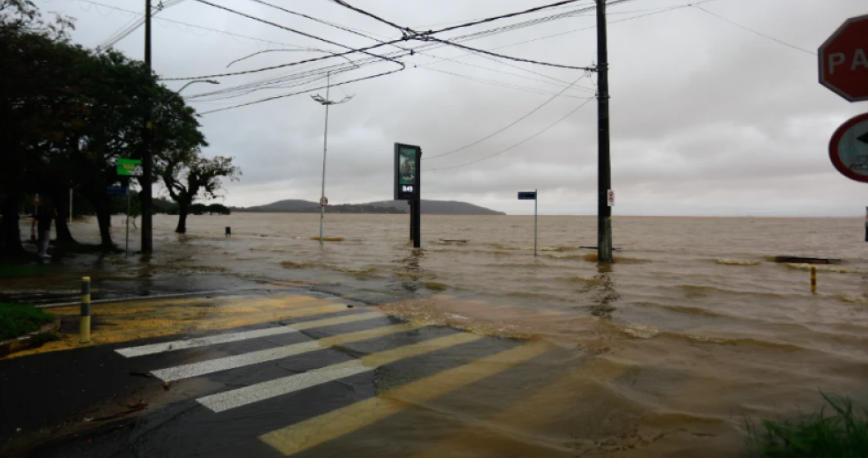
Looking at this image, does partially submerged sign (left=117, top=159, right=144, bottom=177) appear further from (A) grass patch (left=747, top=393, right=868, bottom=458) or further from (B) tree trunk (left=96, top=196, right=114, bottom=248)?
(A) grass patch (left=747, top=393, right=868, bottom=458)

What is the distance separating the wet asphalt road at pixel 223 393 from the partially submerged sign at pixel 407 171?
20.8 m

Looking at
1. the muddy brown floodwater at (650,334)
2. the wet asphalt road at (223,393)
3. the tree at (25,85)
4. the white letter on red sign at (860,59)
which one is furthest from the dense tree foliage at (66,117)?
the white letter on red sign at (860,59)

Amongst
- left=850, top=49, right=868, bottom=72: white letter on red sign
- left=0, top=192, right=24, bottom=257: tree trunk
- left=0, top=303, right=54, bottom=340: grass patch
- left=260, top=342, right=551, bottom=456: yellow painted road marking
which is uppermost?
left=850, top=49, right=868, bottom=72: white letter on red sign

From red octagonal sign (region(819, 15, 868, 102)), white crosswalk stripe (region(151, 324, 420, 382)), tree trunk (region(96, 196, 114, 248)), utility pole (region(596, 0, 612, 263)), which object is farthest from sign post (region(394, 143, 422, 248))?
red octagonal sign (region(819, 15, 868, 102))

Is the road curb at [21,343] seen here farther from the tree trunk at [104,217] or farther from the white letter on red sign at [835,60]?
the tree trunk at [104,217]

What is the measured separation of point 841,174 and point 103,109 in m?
21.2

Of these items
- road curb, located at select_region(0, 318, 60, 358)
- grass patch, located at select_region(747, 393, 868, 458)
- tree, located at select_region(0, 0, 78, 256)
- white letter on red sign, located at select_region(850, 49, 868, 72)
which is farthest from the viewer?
tree, located at select_region(0, 0, 78, 256)

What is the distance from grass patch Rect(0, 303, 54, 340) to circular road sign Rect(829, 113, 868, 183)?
9195 millimetres

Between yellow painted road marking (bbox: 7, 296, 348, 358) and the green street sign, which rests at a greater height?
the green street sign

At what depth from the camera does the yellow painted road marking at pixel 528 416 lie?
4.11 meters

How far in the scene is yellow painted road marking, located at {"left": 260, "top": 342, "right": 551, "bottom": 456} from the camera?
13.7 ft

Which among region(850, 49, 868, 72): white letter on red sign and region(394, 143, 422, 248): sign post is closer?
region(850, 49, 868, 72): white letter on red sign

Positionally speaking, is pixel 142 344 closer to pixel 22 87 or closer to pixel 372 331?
pixel 372 331

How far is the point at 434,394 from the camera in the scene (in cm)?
533
